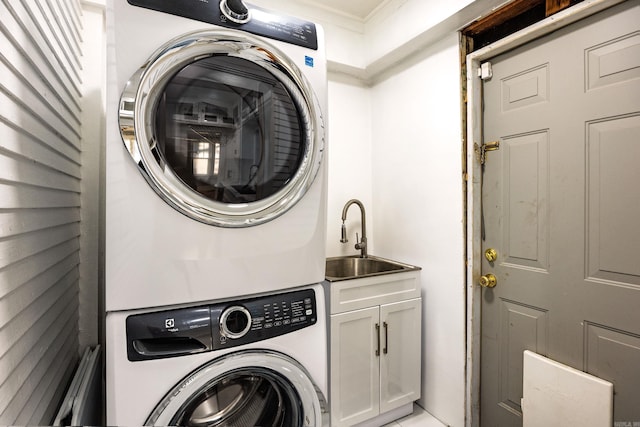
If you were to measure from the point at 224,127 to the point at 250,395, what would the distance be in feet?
3.25

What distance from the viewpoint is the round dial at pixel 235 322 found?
1004mm

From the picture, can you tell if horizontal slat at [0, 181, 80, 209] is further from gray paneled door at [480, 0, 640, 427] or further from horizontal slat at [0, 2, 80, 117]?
gray paneled door at [480, 0, 640, 427]

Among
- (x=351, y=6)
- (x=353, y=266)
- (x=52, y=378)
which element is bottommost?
(x=52, y=378)

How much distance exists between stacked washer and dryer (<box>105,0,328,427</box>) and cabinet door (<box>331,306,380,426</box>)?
1.84 feet

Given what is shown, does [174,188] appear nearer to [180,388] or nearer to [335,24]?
[180,388]

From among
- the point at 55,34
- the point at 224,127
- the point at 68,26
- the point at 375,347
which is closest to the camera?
the point at 224,127

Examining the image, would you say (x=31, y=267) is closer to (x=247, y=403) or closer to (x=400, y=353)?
(x=247, y=403)

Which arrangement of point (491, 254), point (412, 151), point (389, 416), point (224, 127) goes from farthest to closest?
point (412, 151) → point (389, 416) → point (491, 254) → point (224, 127)

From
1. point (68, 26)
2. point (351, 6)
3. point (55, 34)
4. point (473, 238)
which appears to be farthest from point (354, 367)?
point (351, 6)

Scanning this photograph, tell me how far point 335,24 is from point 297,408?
2329mm

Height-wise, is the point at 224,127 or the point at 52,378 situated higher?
the point at 224,127

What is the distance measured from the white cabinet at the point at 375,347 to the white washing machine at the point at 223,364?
1.84 feet

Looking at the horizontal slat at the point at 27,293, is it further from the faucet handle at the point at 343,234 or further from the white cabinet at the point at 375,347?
the faucet handle at the point at 343,234

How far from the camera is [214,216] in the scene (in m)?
0.98
